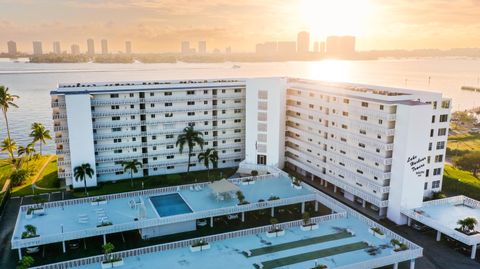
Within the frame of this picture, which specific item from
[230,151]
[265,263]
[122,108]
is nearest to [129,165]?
[122,108]

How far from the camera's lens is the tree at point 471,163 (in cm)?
7512

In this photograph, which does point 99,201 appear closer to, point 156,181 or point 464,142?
point 156,181

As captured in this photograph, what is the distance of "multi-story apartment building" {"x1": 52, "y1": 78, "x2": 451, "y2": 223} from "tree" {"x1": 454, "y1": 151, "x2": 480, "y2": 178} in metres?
21.1

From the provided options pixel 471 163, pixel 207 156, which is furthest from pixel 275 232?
pixel 471 163

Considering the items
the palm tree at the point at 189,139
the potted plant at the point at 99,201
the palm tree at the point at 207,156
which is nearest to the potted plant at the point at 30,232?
the potted plant at the point at 99,201

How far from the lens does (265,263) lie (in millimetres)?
38094

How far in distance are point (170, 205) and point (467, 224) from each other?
38.1m

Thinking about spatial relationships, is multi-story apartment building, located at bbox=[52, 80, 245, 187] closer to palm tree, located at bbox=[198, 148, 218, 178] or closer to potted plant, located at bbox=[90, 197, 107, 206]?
palm tree, located at bbox=[198, 148, 218, 178]

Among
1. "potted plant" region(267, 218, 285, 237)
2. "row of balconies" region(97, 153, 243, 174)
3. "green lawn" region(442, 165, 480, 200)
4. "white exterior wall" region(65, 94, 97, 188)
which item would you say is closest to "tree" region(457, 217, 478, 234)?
"green lawn" region(442, 165, 480, 200)

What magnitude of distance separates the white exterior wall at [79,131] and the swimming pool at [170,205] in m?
19.9

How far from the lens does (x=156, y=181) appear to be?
7138 cm

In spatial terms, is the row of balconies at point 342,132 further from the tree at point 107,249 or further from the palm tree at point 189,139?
the tree at point 107,249

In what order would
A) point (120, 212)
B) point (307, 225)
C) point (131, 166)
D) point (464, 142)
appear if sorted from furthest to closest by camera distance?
point (464, 142), point (131, 166), point (120, 212), point (307, 225)

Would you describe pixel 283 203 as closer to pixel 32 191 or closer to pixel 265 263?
pixel 265 263
